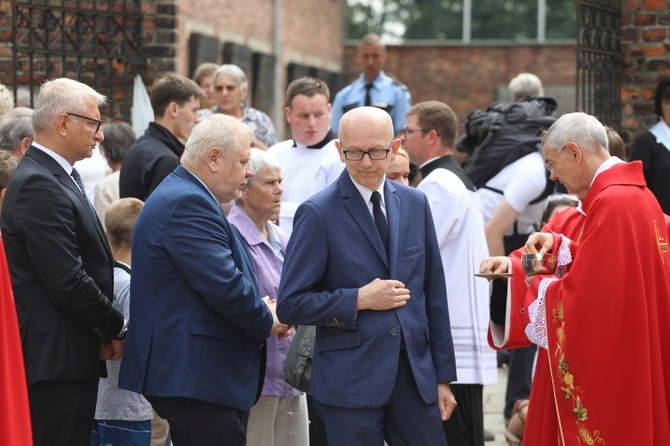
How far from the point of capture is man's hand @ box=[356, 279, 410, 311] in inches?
169

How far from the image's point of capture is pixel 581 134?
4.68 meters

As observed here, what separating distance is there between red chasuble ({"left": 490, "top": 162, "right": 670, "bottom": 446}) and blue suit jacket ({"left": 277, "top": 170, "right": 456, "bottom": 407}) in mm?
536

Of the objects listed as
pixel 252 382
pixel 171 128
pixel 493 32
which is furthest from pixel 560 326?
pixel 493 32

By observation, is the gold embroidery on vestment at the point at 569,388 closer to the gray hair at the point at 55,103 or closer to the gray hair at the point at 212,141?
the gray hair at the point at 212,141

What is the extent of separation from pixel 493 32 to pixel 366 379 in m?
30.1

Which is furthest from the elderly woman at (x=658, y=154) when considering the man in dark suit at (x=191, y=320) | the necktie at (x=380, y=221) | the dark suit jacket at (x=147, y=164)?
the man in dark suit at (x=191, y=320)

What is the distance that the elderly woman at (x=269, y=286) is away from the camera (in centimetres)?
519

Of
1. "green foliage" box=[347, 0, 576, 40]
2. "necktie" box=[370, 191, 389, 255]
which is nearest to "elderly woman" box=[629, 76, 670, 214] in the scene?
"necktie" box=[370, 191, 389, 255]

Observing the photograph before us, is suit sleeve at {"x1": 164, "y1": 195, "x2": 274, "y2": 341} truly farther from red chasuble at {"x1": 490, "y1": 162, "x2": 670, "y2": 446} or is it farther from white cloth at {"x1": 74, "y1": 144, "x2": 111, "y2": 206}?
white cloth at {"x1": 74, "y1": 144, "x2": 111, "y2": 206}

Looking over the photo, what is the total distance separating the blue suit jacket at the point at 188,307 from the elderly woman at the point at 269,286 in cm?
67

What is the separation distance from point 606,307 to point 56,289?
216 centimetres

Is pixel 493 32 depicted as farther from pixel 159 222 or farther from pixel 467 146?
pixel 159 222

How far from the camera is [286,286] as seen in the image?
445 cm

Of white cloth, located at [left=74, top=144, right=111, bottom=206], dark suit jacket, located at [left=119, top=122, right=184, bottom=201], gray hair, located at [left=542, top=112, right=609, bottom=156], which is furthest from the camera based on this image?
white cloth, located at [left=74, top=144, right=111, bottom=206]
